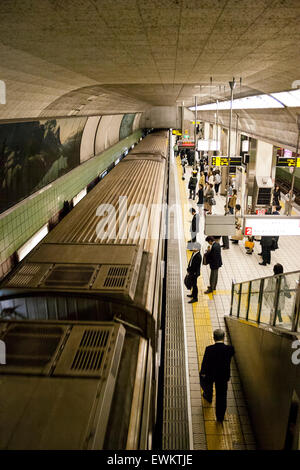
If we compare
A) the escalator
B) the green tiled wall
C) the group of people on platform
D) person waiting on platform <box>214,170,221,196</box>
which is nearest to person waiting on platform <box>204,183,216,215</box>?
the group of people on platform

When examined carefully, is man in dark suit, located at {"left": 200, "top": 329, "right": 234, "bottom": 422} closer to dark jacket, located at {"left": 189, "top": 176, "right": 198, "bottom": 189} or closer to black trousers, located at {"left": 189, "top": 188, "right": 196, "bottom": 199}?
dark jacket, located at {"left": 189, "top": 176, "right": 198, "bottom": 189}

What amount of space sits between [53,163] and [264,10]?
16.5 ft

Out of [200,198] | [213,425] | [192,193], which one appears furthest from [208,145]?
[213,425]

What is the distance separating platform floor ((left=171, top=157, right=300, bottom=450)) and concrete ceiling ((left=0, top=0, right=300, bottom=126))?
13.5ft

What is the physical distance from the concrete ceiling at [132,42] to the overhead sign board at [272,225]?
2.19 meters

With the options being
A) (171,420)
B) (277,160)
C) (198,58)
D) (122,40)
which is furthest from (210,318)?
(277,160)

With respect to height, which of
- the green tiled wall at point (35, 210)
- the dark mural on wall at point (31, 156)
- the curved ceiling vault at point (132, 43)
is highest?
the curved ceiling vault at point (132, 43)

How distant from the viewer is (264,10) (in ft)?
6.75

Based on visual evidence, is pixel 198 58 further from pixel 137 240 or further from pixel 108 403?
pixel 108 403

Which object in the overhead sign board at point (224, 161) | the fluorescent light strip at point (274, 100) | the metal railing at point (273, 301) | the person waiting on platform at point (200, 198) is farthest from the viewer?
the person waiting on platform at point (200, 198)

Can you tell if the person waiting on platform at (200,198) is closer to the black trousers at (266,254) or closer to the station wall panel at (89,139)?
the station wall panel at (89,139)

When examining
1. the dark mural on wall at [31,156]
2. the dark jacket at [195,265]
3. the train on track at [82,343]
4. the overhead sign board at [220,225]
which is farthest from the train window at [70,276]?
the dark jacket at [195,265]

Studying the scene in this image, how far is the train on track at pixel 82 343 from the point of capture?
1.84 meters

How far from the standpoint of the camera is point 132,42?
9.50ft
